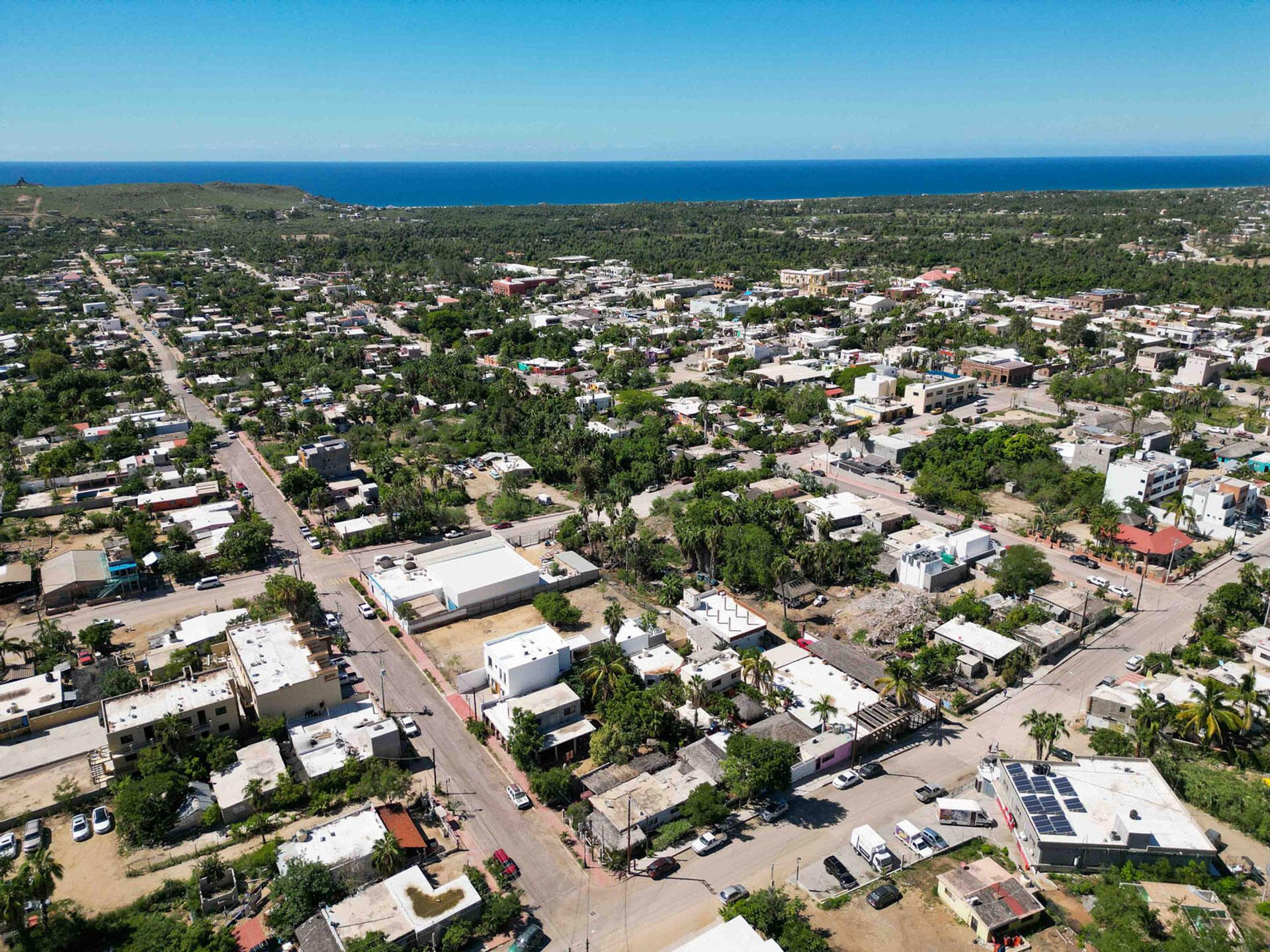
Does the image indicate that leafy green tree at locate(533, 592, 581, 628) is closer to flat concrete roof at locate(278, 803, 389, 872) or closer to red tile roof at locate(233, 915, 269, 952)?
flat concrete roof at locate(278, 803, 389, 872)

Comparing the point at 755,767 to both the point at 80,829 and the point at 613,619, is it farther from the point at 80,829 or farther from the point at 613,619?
the point at 80,829

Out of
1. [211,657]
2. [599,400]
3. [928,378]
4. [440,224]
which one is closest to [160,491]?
[211,657]

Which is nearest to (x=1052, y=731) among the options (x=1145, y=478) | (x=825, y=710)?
(x=825, y=710)

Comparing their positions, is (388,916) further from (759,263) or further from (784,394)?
(759,263)

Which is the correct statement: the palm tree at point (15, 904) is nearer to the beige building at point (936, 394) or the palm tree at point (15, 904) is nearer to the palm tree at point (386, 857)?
the palm tree at point (386, 857)

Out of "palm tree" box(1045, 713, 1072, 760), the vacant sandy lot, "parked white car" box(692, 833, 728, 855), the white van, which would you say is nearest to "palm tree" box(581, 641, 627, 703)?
the vacant sandy lot

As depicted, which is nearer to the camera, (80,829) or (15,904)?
(15,904)
